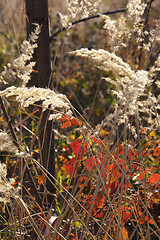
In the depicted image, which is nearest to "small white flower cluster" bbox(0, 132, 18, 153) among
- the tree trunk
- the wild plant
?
the wild plant

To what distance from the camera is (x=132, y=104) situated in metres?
0.90

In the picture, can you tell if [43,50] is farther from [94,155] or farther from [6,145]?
[6,145]

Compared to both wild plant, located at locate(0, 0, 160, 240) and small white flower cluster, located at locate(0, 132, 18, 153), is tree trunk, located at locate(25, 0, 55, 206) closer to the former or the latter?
wild plant, located at locate(0, 0, 160, 240)

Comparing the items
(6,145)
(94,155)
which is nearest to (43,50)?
(94,155)

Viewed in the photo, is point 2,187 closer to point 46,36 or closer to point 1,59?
point 46,36

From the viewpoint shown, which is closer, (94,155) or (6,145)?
(6,145)

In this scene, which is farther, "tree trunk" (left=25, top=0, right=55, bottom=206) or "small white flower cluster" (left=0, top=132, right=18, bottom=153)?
"tree trunk" (left=25, top=0, right=55, bottom=206)

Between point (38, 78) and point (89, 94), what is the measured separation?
9.11 feet

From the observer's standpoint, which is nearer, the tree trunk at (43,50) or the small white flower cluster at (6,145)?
the small white flower cluster at (6,145)

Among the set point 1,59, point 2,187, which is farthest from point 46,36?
point 1,59

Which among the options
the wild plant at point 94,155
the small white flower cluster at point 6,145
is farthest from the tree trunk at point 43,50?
the small white flower cluster at point 6,145

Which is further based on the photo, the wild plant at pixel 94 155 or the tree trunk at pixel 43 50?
the tree trunk at pixel 43 50

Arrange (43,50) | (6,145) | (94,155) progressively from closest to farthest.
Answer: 1. (6,145)
2. (94,155)
3. (43,50)

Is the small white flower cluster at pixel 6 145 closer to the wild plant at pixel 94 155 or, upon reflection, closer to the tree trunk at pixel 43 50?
the wild plant at pixel 94 155
